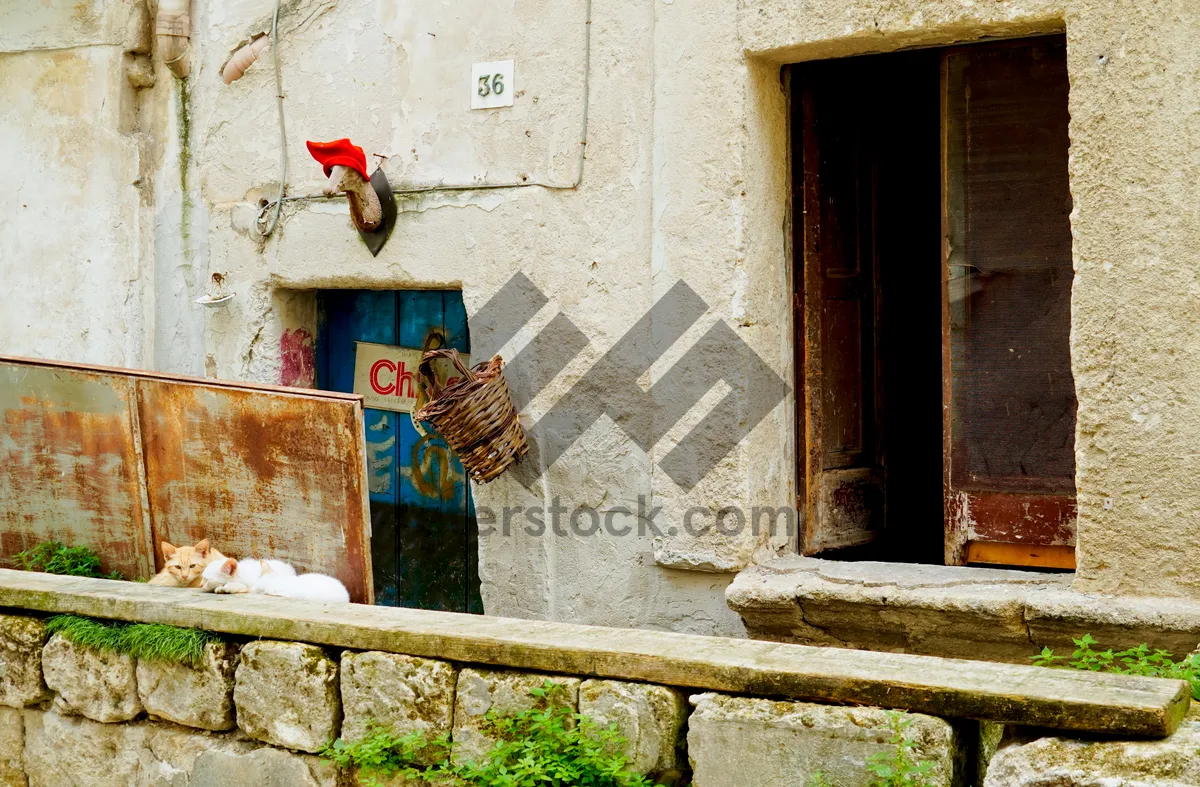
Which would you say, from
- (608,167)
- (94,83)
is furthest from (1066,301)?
(94,83)

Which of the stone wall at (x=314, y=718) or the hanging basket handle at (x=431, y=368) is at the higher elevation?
the hanging basket handle at (x=431, y=368)

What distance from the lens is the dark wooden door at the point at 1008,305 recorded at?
416cm

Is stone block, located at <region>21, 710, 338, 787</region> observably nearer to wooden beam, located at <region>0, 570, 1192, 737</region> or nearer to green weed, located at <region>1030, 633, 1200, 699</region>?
wooden beam, located at <region>0, 570, 1192, 737</region>

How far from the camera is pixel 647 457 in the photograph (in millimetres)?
4461

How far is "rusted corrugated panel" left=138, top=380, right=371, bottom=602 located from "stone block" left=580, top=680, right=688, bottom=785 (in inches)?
58.1

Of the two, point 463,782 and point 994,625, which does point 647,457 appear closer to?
point 994,625

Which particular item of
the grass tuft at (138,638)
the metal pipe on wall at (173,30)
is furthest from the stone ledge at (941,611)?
the metal pipe on wall at (173,30)

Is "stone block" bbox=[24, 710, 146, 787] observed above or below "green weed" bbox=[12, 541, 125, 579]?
below

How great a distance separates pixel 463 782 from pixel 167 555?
175 cm

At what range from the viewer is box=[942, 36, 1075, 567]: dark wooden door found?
13.7ft

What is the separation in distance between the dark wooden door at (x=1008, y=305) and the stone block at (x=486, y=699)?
6.44 ft

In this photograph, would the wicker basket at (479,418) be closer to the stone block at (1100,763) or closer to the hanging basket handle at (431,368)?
the hanging basket handle at (431,368)

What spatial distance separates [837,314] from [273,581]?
236 cm

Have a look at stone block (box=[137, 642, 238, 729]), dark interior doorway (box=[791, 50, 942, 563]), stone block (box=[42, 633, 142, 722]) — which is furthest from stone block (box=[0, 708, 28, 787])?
dark interior doorway (box=[791, 50, 942, 563])
